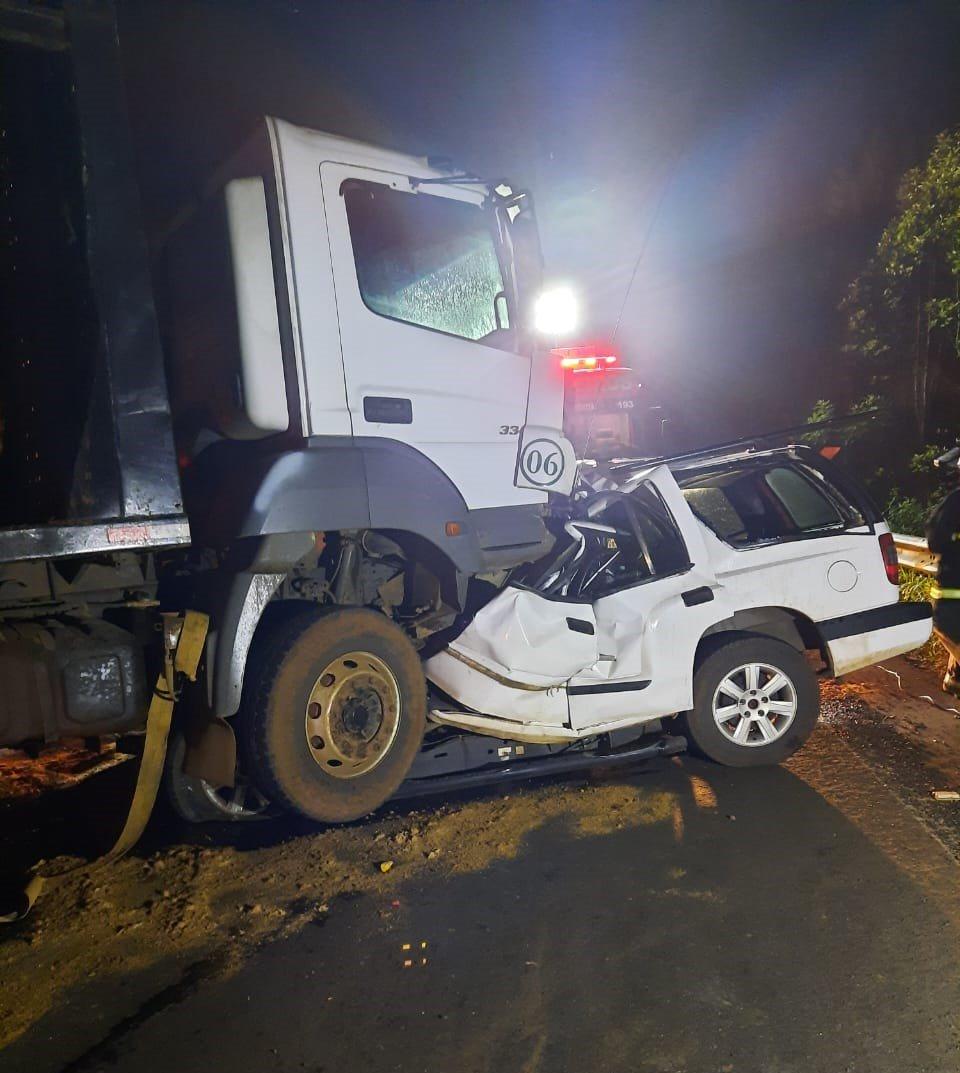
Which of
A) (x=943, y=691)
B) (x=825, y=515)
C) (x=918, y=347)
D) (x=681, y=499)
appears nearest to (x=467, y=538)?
(x=681, y=499)

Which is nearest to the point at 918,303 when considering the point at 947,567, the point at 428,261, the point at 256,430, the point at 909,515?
the point at 909,515

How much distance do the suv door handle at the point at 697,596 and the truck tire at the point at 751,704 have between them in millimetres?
326

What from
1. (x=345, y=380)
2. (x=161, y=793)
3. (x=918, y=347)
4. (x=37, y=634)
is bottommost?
(x=161, y=793)

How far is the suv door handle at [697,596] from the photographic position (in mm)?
4918

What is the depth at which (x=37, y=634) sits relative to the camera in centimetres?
358

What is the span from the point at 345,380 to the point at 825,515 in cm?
313

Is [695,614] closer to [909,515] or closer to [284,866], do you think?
[284,866]

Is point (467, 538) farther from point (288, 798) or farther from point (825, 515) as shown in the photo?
point (825, 515)

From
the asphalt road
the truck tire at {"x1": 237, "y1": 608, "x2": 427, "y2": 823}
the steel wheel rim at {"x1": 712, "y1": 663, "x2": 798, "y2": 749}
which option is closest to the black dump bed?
the truck tire at {"x1": 237, "y1": 608, "x2": 427, "y2": 823}

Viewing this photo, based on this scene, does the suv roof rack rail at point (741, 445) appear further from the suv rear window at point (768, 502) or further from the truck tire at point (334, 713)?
the truck tire at point (334, 713)

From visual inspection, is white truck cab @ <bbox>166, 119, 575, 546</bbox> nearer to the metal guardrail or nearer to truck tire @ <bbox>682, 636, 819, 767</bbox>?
truck tire @ <bbox>682, 636, 819, 767</bbox>

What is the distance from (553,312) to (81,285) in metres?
2.40

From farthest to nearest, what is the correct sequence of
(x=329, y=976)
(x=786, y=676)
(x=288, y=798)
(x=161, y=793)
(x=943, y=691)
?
(x=943, y=691) < (x=786, y=676) < (x=161, y=793) < (x=288, y=798) < (x=329, y=976)

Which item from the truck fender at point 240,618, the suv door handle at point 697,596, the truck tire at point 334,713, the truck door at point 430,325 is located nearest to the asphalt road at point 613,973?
the truck tire at point 334,713
